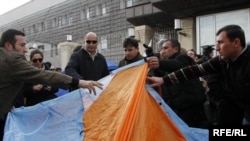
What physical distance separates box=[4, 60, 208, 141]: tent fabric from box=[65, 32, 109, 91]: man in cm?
94

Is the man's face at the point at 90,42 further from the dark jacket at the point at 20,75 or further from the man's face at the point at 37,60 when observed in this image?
the dark jacket at the point at 20,75

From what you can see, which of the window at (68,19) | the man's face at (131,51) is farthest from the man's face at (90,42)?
the window at (68,19)

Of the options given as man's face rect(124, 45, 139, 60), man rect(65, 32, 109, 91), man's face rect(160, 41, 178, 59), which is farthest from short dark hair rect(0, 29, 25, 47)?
man's face rect(160, 41, 178, 59)

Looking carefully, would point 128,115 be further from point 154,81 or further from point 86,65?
point 86,65

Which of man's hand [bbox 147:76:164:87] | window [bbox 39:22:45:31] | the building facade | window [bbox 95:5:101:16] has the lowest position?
man's hand [bbox 147:76:164:87]

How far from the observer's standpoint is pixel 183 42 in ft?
38.2

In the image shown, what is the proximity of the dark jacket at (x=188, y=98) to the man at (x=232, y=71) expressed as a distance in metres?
0.68

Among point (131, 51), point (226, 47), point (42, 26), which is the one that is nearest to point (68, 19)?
point (42, 26)

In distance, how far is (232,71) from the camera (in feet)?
9.83

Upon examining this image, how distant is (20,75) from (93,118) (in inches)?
31.5

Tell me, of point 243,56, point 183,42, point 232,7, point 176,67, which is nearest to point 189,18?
point 183,42

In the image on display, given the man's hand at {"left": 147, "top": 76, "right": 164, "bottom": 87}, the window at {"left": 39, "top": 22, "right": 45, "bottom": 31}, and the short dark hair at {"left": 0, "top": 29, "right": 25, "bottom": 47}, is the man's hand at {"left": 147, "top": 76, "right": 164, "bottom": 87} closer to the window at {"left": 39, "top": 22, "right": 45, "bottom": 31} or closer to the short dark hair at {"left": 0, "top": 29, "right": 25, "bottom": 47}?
the short dark hair at {"left": 0, "top": 29, "right": 25, "bottom": 47}

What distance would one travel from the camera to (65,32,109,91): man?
13.7ft

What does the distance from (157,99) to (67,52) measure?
1310 cm
